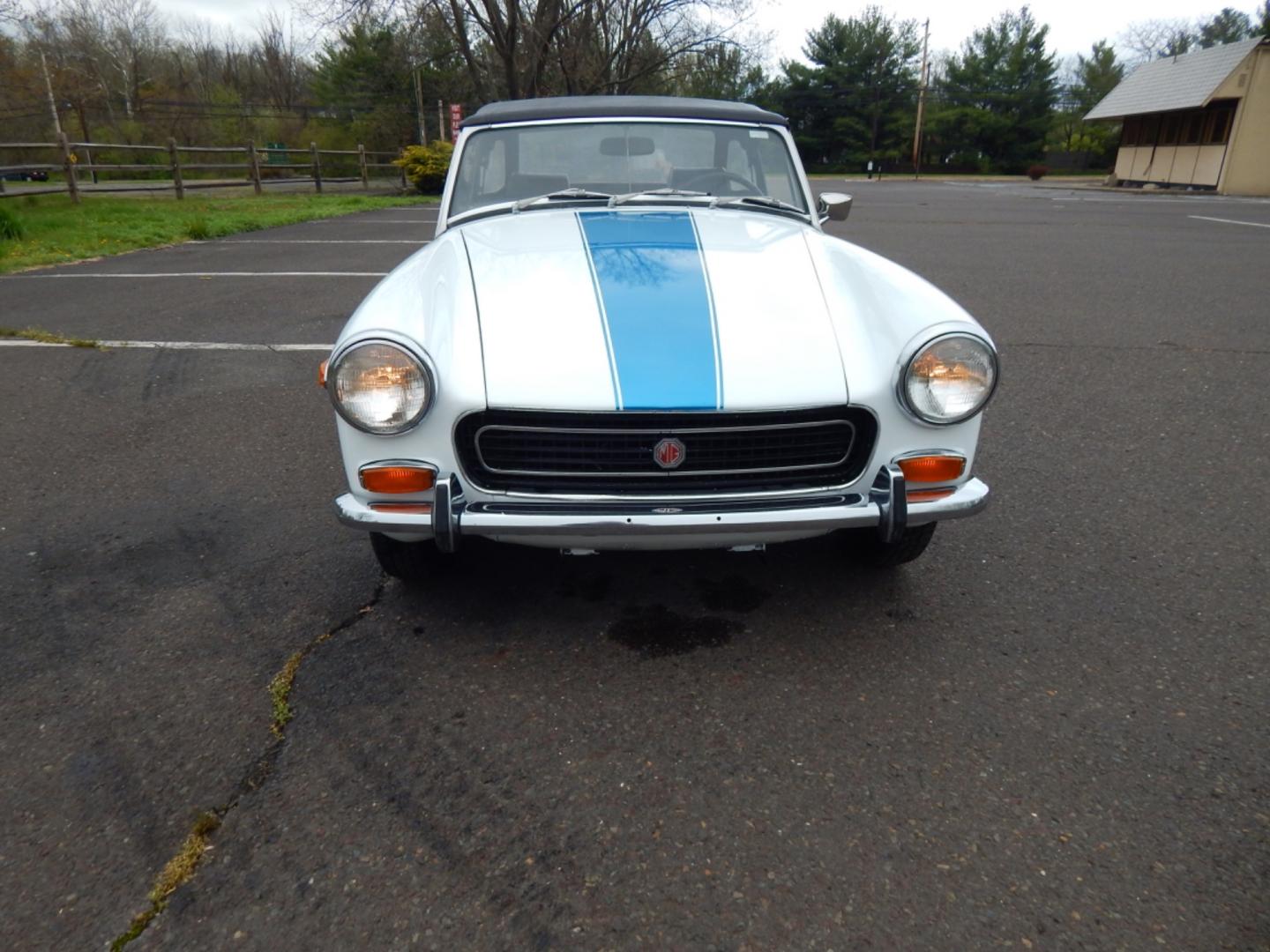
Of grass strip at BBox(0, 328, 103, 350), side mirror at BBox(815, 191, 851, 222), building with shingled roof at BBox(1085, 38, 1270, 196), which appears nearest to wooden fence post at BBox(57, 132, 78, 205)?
grass strip at BBox(0, 328, 103, 350)

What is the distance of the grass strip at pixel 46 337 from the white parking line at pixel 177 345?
2 centimetres

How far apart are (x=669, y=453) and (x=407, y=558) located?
885 millimetres

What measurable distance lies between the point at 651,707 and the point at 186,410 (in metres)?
3.37

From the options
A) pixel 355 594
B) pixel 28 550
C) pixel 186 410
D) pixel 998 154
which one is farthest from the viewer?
pixel 998 154

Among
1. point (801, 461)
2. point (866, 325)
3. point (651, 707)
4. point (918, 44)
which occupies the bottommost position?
point (651, 707)

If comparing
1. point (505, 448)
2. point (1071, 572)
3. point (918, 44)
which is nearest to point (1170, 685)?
point (1071, 572)

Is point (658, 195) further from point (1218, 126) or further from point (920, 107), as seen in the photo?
point (920, 107)

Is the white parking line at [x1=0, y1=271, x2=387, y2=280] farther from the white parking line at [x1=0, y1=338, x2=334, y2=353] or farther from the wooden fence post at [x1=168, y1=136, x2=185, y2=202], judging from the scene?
the wooden fence post at [x1=168, y1=136, x2=185, y2=202]

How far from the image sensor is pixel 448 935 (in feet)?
4.98

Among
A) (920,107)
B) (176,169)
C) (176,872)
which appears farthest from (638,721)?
(920,107)

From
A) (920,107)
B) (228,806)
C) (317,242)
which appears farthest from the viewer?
(920,107)

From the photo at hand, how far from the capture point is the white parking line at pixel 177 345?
564 cm

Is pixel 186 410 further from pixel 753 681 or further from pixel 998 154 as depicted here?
pixel 998 154

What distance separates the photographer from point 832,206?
402 cm
